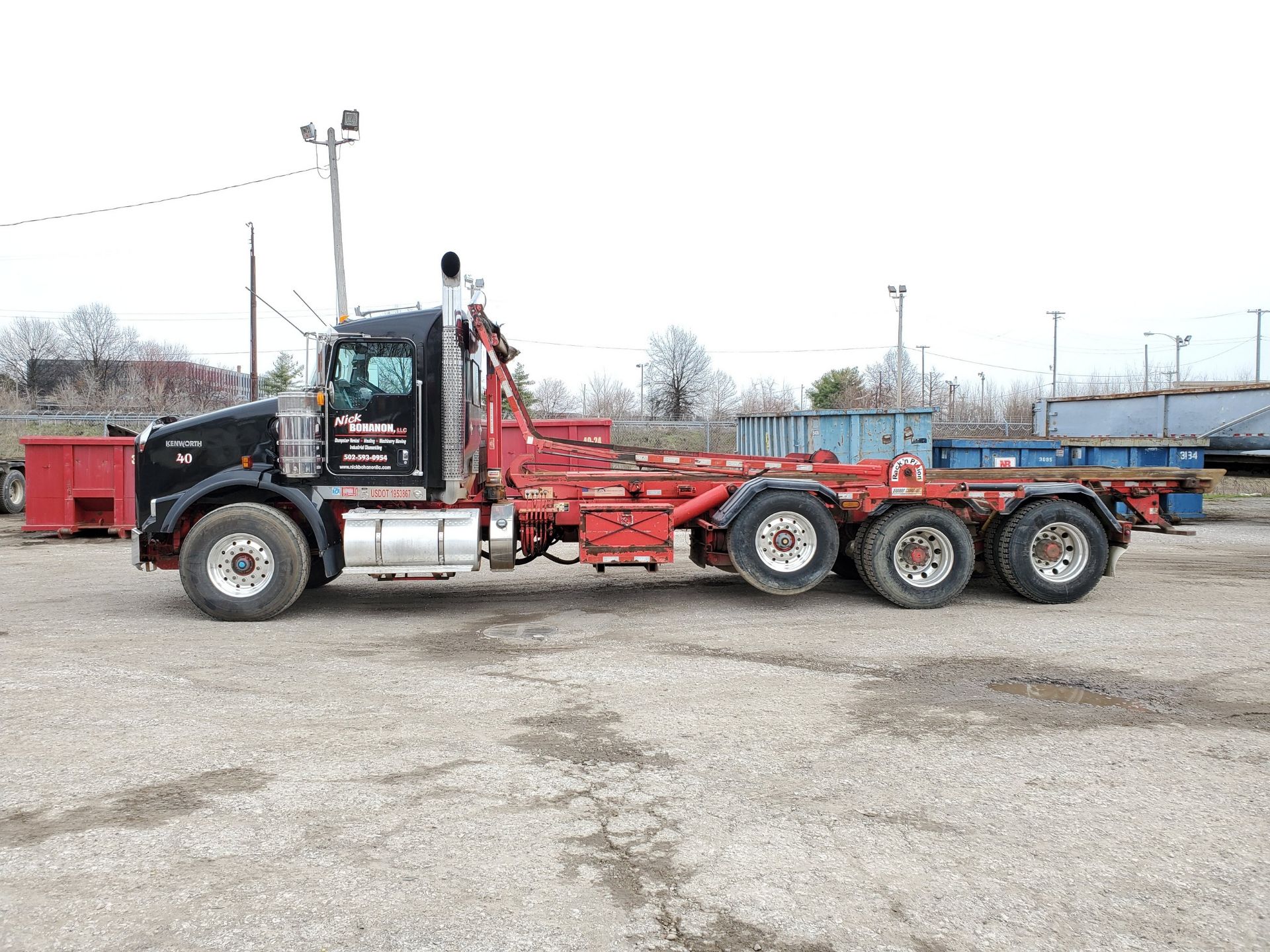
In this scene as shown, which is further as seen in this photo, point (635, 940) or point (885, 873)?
point (885, 873)

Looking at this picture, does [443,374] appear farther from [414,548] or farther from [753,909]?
[753,909]

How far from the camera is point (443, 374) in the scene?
8688 millimetres

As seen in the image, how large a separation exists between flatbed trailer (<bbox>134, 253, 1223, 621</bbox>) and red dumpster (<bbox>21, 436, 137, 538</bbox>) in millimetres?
7752

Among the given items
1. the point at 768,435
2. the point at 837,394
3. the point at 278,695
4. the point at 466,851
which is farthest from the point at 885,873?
the point at 837,394

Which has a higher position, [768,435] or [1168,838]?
[768,435]

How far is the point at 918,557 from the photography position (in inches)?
366

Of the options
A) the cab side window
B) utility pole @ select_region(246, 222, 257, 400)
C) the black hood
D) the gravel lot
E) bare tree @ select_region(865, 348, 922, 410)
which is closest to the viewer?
the gravel lot

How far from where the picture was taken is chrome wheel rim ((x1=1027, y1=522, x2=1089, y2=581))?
31.1ft

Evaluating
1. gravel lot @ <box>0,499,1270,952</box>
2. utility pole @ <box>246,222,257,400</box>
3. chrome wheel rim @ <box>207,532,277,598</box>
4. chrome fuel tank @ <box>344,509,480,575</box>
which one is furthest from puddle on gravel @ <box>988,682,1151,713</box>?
utility pole @ <box>246,222,257,400</box>

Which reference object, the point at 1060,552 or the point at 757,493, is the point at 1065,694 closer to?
the point at 757,493

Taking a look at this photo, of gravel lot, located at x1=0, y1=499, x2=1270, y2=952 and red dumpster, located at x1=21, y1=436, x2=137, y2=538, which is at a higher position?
red dumpster, located at x1=21, y1=436, x2=137, y2=538

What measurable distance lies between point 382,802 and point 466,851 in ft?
2.28

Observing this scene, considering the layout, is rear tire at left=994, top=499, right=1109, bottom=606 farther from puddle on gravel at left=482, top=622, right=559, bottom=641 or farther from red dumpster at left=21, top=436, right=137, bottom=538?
red dumpster at left=21, top=436, right=137, bottom=538

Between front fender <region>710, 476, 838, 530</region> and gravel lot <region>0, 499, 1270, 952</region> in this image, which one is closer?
gravel lot <region>0, 499, 1270, 952</region>
